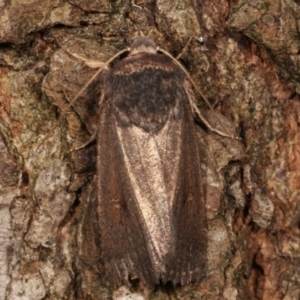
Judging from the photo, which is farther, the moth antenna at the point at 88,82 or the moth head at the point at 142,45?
the moth head at the point at 142,45

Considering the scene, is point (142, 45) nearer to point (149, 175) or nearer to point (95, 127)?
point (95, 127)

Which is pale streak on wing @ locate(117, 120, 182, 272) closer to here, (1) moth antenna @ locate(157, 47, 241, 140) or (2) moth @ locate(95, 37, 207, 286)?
(2) moth @ locate(95, 37, 207, 286)

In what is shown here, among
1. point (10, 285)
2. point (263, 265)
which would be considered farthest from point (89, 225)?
point (263, 265)

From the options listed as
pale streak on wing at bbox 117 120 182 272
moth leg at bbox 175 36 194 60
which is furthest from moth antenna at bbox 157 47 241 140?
pale streak on wing at bbox 117 120 182 272

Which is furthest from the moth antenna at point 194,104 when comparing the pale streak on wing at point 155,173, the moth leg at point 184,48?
the pale streak on wing at point 155,173

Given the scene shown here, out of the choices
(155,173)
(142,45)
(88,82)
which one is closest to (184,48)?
(142,45)

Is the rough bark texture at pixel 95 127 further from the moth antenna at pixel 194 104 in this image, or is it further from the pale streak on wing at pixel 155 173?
the pale streak on wing at pixel 155 173
